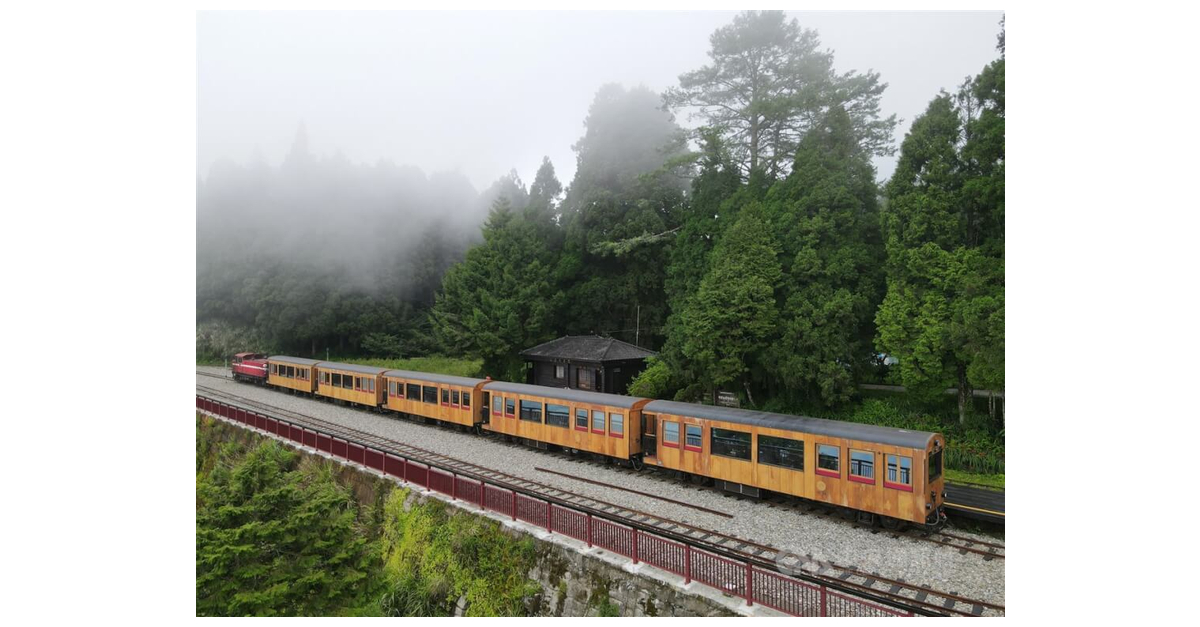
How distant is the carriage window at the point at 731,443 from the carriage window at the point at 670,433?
83cm

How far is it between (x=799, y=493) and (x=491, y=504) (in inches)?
198

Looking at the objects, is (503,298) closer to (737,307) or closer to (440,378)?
(440,378)

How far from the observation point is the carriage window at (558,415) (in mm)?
13927

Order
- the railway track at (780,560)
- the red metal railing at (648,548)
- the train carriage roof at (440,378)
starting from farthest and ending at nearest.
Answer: the train carriage roof at (440,378), the railway track at (780,560), the red metal railing at (648,548)

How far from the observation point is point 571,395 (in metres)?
14.1

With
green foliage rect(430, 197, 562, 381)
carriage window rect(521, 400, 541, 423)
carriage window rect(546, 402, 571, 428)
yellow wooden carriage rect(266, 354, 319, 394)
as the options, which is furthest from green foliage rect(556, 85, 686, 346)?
yellow wooden carriage rect(266, 354, 319, 394)

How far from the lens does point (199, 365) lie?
36.1 metres

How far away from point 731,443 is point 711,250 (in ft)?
26.4

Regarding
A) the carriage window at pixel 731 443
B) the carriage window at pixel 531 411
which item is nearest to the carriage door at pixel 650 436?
the carriage window at pixel 731 443

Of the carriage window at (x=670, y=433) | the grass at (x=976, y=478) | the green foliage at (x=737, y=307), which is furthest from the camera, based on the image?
the green foliage at (x=737, y=307)

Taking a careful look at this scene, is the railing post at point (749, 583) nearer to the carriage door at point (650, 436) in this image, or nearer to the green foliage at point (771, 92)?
the carriage door at point (650, 436)

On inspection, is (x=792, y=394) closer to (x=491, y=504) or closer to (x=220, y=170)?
(x=491, y=504)

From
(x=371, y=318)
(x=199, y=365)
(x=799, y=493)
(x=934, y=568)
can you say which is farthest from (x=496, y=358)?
(x=199, y=365)

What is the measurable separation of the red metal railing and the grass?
6553 millimetres
